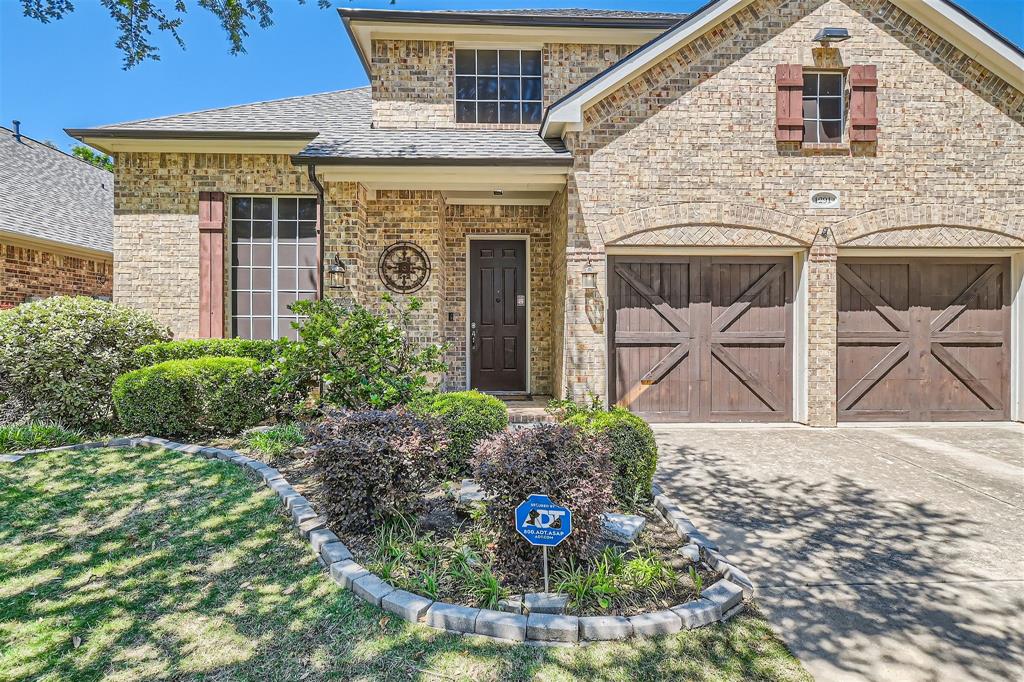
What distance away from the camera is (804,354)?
7.39 m

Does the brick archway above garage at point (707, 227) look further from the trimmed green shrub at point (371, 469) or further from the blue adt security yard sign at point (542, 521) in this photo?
the blue adt security yard sign at point (542, 521)

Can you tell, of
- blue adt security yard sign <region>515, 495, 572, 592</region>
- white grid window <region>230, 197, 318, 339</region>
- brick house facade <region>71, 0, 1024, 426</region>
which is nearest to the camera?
Answer: blue adt security yard sign <region>515, 495, 572, 592</region>

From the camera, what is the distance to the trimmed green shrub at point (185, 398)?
5852 mm

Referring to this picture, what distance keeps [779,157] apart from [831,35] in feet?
5.90

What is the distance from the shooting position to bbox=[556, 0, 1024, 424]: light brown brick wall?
7.20m

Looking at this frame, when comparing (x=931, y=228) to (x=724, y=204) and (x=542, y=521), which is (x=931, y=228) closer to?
(x=724, y=204)

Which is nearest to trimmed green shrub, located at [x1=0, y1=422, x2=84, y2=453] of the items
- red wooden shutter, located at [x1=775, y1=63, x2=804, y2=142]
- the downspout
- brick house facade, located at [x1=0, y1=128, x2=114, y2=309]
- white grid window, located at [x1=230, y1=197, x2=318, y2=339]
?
white grid window, located at [x1=230, y1=197, x2=318, y2=339]

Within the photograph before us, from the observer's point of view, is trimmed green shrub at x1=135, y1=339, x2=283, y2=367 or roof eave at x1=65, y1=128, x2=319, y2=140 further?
roof eave at x1=65, y1=128, x2=319, y2=140

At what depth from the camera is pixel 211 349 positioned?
7398 mm

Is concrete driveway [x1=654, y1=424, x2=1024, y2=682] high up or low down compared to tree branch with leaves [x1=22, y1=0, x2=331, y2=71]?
down

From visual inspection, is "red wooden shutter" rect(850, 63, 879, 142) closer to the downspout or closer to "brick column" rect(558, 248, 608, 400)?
"brick column" rect(558, 248, 608, 400)

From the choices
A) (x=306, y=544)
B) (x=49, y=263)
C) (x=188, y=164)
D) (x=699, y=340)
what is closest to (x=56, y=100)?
(x=49, y=263)

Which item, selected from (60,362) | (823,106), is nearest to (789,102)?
(823,106)

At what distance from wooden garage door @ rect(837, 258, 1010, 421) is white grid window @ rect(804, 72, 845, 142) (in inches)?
76.2
